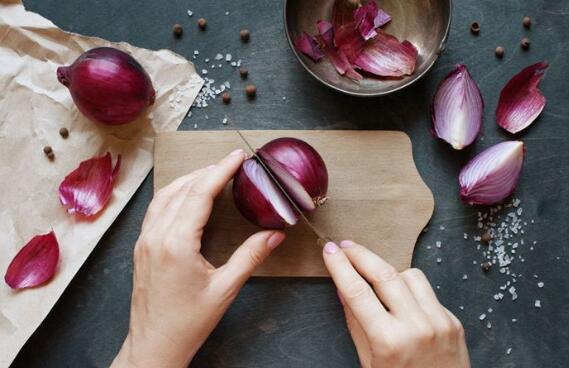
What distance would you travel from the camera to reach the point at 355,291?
1062 mm

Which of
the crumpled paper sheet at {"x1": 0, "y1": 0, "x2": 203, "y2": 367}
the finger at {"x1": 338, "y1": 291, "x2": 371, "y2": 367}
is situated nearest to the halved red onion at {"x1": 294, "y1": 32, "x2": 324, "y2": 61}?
the crumpled paper sheet at {"x1": 0, "y1": 0, "x2": 203, "y2": 367}

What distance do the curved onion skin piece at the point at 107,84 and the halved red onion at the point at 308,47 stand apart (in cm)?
30

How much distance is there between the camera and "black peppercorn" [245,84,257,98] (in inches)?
50.5

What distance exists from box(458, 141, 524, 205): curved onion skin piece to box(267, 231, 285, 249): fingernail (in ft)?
1.19

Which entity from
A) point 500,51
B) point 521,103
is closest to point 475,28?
point 500,51

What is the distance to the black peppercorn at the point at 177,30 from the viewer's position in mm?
1299

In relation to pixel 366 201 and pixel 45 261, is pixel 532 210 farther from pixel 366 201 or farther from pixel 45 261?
pixel 45 261

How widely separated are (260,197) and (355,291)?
0.23 m

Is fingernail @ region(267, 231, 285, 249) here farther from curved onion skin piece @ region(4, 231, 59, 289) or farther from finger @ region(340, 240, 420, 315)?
curved onion skin piece @ region(4, 231, 59, 289)

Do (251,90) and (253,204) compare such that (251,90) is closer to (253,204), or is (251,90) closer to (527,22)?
(253,204)

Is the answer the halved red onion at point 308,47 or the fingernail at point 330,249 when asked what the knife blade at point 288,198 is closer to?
the fingernail at point 330,249

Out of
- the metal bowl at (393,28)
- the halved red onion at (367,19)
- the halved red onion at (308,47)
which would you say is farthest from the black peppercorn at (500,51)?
the halved red onion at (308,47)

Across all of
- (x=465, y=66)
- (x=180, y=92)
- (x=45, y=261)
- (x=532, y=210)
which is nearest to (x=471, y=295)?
(x=532, y=210)

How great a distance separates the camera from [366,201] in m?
1.26
